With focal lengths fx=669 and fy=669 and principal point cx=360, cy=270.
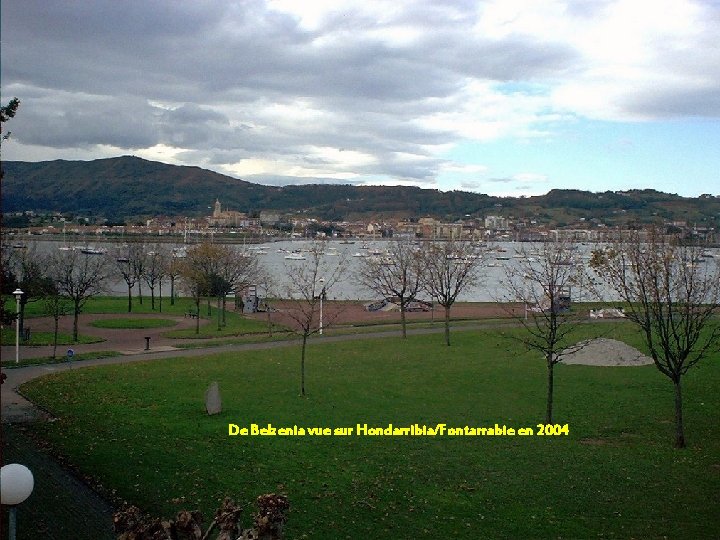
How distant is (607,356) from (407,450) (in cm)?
1489

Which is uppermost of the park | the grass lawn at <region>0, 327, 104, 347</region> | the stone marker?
the stone marker

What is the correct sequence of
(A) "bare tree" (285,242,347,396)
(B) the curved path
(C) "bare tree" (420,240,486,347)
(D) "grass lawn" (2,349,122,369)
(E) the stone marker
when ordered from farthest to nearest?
(C) "bare tree" (420,240,486,347) < (D) "grass lawn" (2,349,122,369) < (A) "bare tree" (285,242,347,396) < (B) the curved path < (E) the stone marker

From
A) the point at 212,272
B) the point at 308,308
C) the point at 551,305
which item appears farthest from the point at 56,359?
the point at 308,308

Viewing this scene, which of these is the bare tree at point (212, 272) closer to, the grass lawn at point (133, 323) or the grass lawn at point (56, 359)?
the grass lawn at point (133, 323)

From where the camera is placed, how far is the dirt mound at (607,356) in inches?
1016

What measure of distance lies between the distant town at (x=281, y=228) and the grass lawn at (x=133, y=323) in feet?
236

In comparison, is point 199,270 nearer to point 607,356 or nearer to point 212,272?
point 212,272

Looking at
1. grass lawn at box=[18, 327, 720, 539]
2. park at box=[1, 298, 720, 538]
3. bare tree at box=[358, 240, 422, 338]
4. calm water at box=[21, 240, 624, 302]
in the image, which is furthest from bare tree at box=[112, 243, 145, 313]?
grass lawn at box=[18, 327, 720, 539]

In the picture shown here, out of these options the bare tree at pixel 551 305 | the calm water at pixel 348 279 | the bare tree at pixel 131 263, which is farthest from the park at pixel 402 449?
the bare tree at pixel 131 263

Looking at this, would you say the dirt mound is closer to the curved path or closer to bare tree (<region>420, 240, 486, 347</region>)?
bare tree (<region>420, 240, 486, 347</region>)

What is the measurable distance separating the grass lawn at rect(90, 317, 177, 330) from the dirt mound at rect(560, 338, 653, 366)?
23.2m

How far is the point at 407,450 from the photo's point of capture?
1417 cm

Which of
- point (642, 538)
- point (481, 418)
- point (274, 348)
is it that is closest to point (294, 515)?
point (642, 538)

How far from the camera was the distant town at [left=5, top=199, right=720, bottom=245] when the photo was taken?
412 feet
